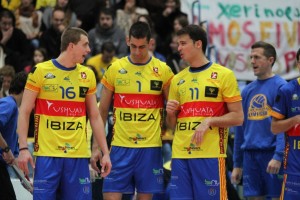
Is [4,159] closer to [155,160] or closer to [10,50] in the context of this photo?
[155,160]

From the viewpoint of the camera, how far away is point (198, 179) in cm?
1023

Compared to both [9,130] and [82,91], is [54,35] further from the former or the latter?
[82,91]

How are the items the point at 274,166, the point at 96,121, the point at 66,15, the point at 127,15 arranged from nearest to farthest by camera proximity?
the point at 96,121
the point at 274,166
the point at 66,15
the point at 127,15

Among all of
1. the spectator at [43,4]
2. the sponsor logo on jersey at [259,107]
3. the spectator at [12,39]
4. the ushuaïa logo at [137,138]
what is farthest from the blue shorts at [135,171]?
the spectator at [43,4]

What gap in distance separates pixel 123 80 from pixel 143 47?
1.64 ft

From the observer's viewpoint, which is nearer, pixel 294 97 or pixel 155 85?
pixel 294 97

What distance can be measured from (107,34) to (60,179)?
8262 mm

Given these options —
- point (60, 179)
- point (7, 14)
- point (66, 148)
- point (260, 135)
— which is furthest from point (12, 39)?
point (60, 179)

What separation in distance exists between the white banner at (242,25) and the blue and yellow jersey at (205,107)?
7196mm

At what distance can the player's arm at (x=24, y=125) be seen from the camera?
32.4ft

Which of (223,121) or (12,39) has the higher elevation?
(12,39)

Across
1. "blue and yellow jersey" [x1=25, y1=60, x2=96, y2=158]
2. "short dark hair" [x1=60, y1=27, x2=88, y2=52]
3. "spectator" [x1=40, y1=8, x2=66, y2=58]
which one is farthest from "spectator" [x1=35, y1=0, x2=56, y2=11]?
"blue and yellow jersey" [x1=25, y1=60, x2=96, y2=158]

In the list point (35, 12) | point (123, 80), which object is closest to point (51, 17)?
point (35, 12)

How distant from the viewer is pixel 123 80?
433 inches
